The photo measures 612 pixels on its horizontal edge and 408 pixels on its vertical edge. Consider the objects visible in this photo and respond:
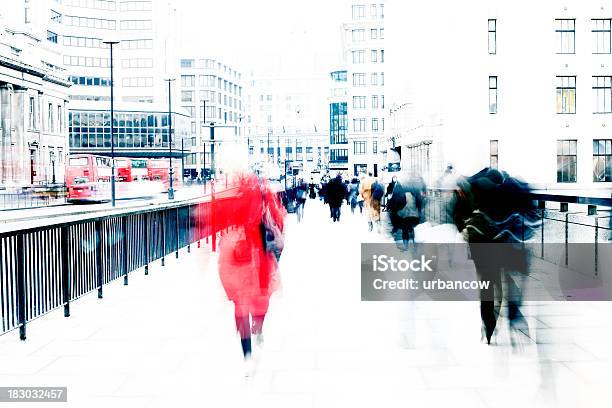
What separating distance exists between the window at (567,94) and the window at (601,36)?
2224mm

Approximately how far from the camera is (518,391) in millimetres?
5414

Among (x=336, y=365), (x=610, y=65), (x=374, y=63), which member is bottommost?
(x=336, y=365)

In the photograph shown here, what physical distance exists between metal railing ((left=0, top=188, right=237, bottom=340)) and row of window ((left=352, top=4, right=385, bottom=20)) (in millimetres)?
90368

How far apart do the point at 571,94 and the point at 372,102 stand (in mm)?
57577

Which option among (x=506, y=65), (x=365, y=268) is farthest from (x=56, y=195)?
(x=365, y=268)

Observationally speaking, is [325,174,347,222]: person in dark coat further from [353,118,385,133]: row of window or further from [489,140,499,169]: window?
[353,118,385,133]: row of window

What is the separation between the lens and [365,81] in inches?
3984

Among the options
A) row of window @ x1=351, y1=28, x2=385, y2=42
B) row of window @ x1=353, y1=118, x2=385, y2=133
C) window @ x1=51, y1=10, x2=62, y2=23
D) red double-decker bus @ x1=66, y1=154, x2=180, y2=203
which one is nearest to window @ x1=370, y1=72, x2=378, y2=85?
row of window @ x1=351, y1=28, x2=385, y2=42

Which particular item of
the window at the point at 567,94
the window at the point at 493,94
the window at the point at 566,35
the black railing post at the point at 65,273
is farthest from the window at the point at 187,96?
the black railing post at the point at 65,273

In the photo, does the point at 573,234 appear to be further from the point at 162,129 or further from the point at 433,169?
the point at 162,129

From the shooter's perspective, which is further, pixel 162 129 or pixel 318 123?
pixel 318 123

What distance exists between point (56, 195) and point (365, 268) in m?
40.4

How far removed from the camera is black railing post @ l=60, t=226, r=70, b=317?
834 centimetres

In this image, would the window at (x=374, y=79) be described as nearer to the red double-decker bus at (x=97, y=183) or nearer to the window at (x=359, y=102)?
the window at (x=359, y=102)
